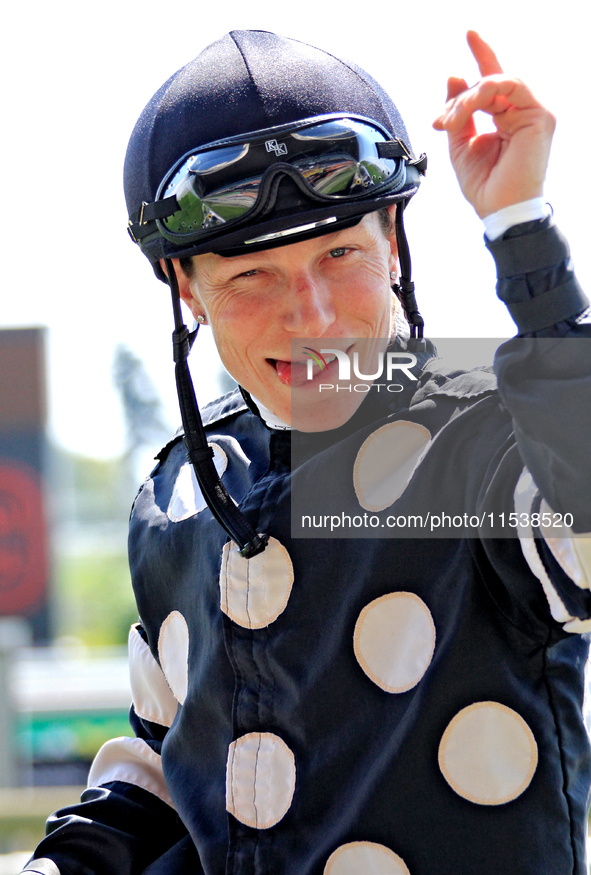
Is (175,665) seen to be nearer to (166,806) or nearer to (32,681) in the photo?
(166,806)

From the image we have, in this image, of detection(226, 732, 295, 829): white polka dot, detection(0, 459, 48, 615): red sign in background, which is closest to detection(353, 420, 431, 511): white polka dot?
detection(226, 732, 295, 829): white polka dot

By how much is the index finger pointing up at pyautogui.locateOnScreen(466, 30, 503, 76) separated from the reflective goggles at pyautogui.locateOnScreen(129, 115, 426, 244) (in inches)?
16.6

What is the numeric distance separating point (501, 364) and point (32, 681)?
595 inches

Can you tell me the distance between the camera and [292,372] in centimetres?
170

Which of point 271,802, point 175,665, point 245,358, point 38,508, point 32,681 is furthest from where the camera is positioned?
point 32,681

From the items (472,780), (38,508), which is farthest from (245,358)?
(38,508)

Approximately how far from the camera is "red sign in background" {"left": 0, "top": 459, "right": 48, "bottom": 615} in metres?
11.1

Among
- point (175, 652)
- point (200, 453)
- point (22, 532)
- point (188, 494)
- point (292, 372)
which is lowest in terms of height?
point (22, 532)

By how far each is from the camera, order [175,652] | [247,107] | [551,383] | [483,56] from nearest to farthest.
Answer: [551,383], [483,56], [247,107], [175,652]

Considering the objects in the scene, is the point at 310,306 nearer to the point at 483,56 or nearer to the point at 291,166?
the point at 291,166

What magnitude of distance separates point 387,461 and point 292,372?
255mm

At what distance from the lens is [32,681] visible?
1505 cm

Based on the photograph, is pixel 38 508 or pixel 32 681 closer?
pixel 38 508

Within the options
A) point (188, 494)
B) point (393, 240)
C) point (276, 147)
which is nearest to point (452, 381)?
point (393, 240)
